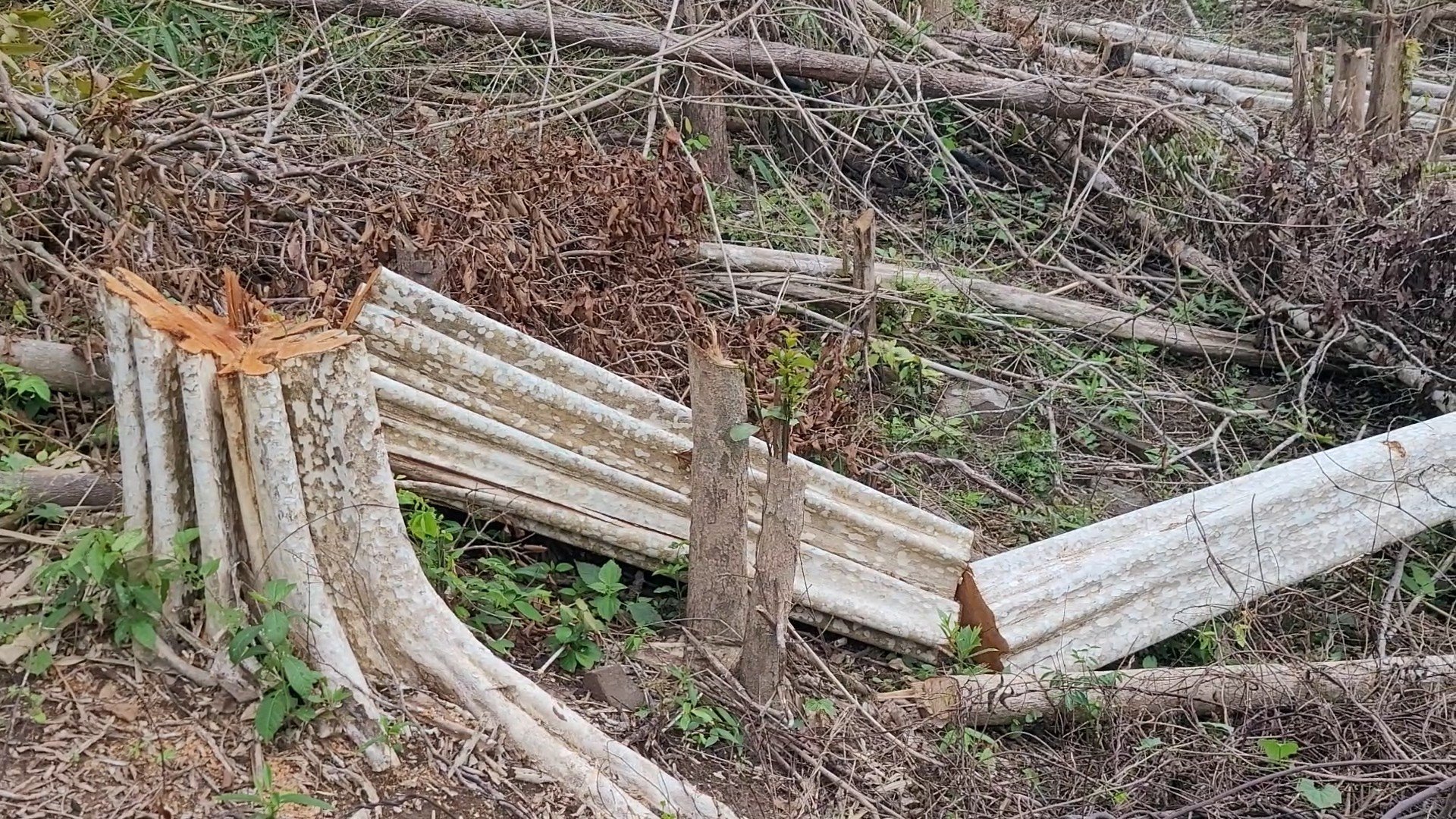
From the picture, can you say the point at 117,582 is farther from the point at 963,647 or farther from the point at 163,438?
the point at 963,647

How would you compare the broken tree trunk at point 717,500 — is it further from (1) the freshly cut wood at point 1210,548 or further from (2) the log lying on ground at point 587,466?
(1) the freshly cut wood at point 1210,548

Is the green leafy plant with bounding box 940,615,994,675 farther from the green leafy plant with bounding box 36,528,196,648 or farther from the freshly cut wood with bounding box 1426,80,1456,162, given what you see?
the freshly cut wood with bounding box 1426,80,1456,162

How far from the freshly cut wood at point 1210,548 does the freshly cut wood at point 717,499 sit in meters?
0.94

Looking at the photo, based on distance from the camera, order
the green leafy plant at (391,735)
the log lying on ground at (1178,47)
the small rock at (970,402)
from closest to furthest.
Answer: the green leafy plant at (391,735) → the small rock at (970,402) → the log lying on ground at (1178,47)

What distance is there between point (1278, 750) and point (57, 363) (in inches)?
149

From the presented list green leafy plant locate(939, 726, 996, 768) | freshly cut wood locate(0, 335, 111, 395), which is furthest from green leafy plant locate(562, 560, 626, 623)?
freshly cut wood locate(0, 335, 111, 395)

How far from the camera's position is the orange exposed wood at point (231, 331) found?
249 centimetres

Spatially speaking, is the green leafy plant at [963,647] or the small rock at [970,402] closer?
the green leafy plant at [963,647]

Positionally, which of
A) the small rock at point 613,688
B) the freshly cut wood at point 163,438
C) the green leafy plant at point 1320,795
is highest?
the freshly cut wood at point 163,438

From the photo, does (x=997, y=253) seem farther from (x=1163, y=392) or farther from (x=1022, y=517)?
(x=1022, y=517)

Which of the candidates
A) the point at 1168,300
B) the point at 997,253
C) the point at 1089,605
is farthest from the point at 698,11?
the point at 1089,605

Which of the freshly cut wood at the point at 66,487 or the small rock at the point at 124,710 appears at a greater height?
the freshly cut wood at the point at 66,487

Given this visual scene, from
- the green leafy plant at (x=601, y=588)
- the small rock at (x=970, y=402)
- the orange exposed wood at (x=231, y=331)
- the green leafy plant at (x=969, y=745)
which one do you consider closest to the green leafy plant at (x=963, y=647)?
the green leafy plant at (x=969, y=745)

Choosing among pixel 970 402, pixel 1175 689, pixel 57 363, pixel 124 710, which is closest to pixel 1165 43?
pixel 970 402
